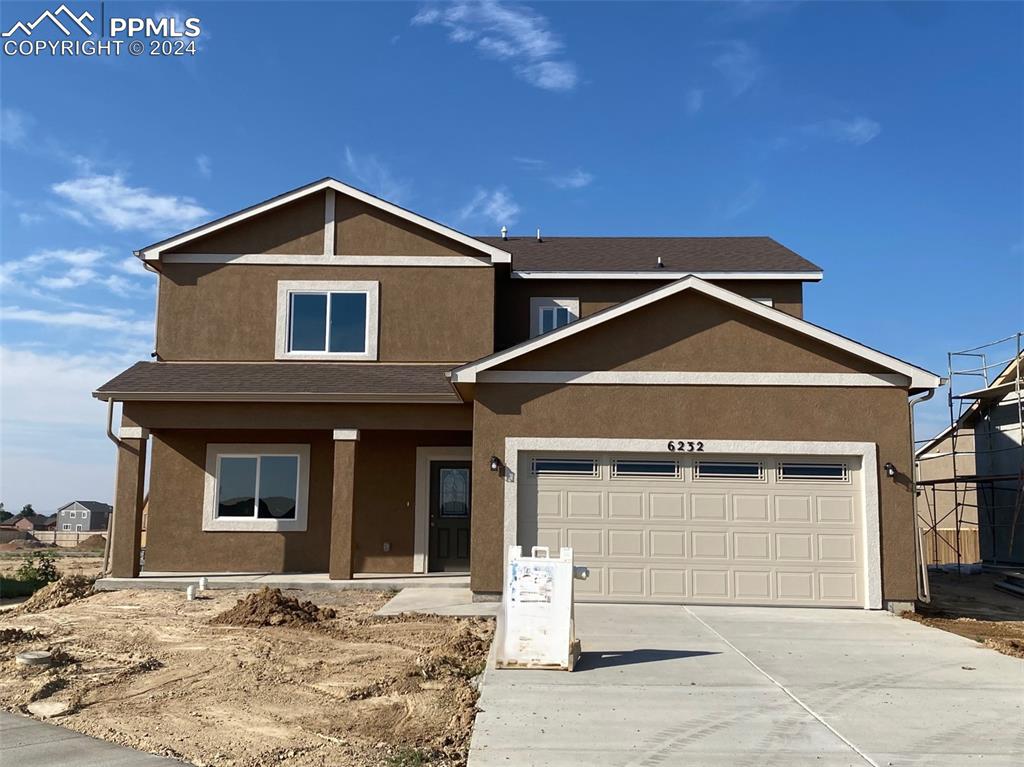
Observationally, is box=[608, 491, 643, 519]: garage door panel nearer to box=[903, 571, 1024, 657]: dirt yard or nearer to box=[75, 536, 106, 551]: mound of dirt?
box=[903, 571, 1024, 657]: dirt yard

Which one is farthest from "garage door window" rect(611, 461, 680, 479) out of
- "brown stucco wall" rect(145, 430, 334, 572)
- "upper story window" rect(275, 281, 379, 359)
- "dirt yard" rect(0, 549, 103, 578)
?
"dirt yard" rect(0, 549, 103, 578)

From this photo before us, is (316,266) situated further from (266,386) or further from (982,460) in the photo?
(982,460)

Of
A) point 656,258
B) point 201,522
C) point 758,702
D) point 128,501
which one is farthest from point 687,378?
point 128,501

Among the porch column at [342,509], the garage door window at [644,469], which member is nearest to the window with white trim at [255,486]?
the porch column at [342,509]

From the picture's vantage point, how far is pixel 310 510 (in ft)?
53.2

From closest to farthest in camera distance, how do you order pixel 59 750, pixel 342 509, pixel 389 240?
pixel 59 750, pixel 342 509, pixel 389 240

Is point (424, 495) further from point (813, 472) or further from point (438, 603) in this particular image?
point (813, 472)

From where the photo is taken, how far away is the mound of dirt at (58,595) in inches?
541

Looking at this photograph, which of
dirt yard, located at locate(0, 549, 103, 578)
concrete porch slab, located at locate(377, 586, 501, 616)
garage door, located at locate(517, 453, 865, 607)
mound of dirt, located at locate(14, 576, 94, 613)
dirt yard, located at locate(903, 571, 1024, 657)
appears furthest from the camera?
dirt yard, located at locate(0, 549, 103, 578)

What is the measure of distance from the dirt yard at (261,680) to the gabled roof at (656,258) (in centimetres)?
913

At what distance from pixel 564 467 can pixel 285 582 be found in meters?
5.15

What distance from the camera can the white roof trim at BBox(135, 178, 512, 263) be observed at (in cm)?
1664

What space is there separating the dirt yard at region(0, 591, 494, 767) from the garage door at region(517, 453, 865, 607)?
2.60 metres

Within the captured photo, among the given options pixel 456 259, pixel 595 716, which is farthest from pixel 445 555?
pixel 595 716
